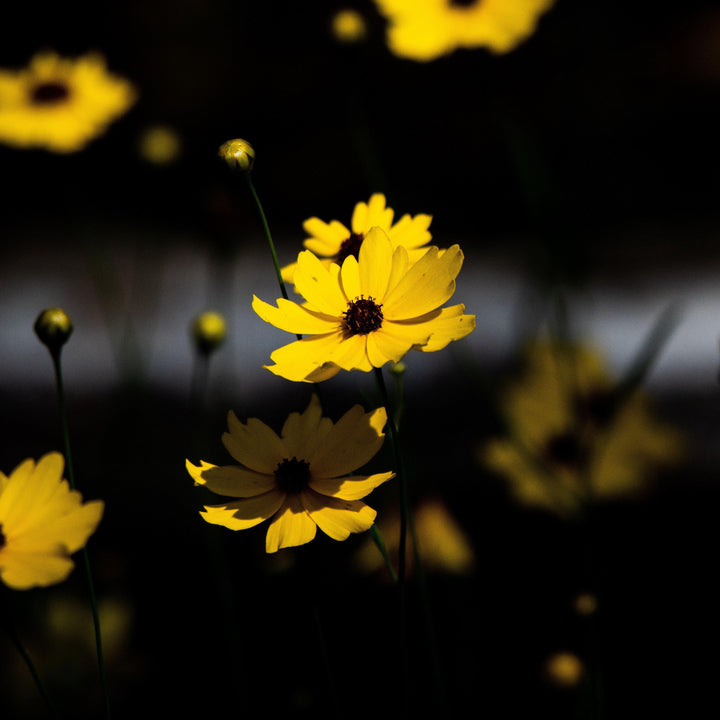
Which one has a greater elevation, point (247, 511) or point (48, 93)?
point (48, 93)

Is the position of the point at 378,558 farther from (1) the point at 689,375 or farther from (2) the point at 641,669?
(1) the point at 689,375

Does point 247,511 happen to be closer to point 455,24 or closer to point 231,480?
point 231,480

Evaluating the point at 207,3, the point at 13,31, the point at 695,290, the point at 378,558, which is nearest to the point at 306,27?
the point at 207,3

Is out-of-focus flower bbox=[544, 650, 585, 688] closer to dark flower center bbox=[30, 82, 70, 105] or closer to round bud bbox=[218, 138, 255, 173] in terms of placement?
round bud bbox=[218, 138, 255, 173]

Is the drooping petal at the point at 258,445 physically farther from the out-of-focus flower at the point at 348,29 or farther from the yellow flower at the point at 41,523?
the out-of-focus flower at the point at 348,29

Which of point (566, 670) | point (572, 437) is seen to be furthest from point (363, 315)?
point (572, 437)

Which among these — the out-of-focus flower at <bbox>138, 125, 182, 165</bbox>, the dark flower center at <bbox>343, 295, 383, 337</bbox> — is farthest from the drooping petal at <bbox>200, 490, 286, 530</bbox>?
the out-of-focus flower at <bbox>138, 125, 182, 165</bbox>
